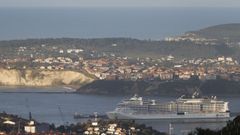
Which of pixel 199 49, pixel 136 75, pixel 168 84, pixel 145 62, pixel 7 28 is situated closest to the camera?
pixel 168 84

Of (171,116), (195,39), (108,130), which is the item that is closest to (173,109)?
(171,116)

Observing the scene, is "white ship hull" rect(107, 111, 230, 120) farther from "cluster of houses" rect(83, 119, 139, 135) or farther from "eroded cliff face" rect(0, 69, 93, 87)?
"eroded cliff face" rect(0, 69, 93, 87)

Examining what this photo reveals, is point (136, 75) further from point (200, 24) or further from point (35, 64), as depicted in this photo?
point (200, 24)

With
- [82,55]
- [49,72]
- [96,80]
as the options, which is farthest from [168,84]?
[82,55]

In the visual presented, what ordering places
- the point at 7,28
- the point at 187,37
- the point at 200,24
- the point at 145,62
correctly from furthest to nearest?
the point at 200,24 < the point at 7,28 < the point at 187,37 < the point at 145,62

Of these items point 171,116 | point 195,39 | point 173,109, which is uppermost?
point 195,39

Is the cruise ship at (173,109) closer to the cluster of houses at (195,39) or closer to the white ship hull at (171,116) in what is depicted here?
the white ship hull at (171,116)

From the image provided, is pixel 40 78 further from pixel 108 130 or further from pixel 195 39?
pixel 108 130

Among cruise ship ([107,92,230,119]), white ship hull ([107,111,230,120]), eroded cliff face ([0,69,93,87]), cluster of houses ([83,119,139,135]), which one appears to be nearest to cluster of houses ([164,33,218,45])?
eroded cliff face ([0,69,93,87])
